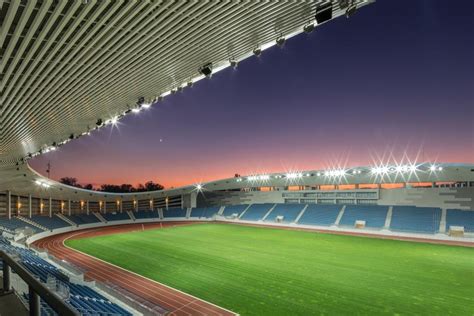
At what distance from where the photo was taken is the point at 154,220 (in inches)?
2013

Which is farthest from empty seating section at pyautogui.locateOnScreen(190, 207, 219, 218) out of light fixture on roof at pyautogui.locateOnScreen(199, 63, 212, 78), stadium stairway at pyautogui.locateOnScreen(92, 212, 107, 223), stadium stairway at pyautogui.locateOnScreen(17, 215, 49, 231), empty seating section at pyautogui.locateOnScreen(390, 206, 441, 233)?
light fixture on roof at pyautogui.locateOnScreen(199, 63, 212, 78)

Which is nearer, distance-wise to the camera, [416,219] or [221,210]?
[416,219]

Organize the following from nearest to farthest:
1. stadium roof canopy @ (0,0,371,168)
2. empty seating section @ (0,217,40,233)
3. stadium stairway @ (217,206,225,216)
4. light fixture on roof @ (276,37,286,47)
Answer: stadium roof canopy @ (0,0,371,168)
light fixture on roof @ (276,37,286,47)
empty seating section @ (0,217,40,233)
stadium stairway @ (217,206,225,216)

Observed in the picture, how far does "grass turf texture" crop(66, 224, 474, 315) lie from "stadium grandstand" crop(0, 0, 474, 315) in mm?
1550

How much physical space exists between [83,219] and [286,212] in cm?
3006

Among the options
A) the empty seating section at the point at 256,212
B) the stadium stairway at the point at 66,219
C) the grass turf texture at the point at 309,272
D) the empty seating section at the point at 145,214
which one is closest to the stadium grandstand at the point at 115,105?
the grass turf texture at the point at 309,272

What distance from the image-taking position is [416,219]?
3078 centimetres

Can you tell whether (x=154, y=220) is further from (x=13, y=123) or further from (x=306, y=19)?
(x=306, y=19)

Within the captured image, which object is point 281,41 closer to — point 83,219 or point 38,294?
point 38,294

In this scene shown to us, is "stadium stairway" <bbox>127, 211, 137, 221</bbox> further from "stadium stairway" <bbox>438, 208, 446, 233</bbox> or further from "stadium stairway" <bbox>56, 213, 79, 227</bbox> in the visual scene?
"stadium stairway" <bbox>438, 208, 446, 233</bbox>

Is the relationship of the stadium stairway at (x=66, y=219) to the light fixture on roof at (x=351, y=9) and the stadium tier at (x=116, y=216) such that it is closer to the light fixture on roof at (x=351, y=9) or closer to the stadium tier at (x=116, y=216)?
the stadium tier at (x=116, y=216)

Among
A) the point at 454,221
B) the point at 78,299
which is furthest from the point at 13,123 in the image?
the point at 454,221

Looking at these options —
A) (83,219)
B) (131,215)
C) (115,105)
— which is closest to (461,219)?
(115,105)

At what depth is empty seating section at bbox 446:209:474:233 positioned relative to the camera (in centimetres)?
2695
